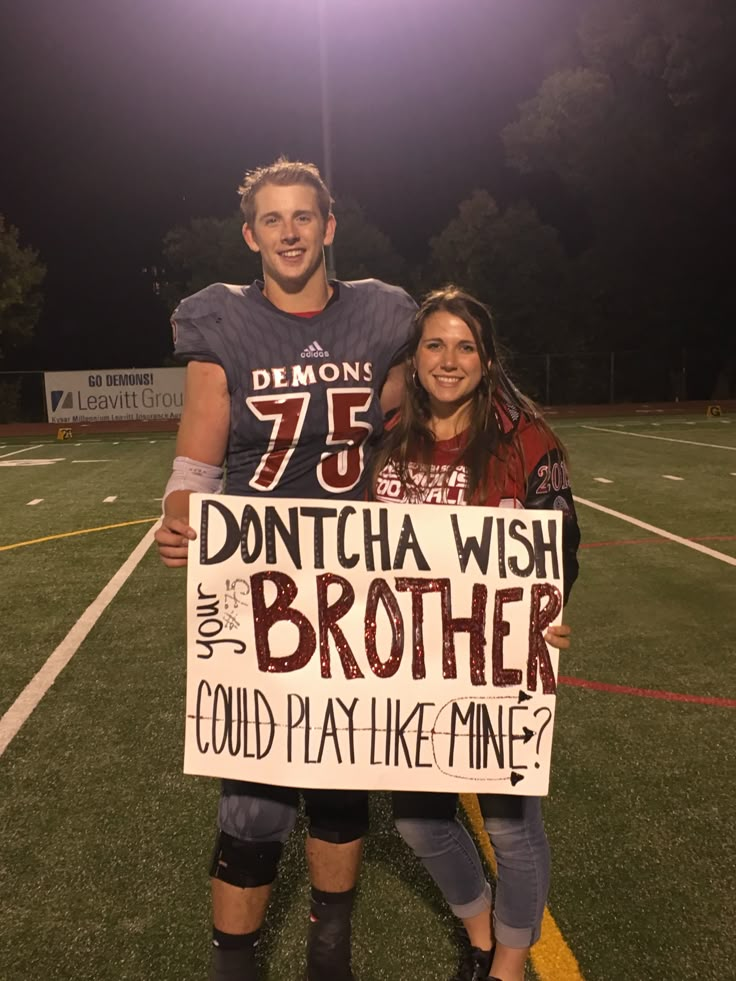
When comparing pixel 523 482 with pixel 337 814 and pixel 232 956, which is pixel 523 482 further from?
pixel 232 956

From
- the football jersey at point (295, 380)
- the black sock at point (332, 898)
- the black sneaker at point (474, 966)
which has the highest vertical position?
the football jersey at point (295, 380)

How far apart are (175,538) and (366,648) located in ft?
1.67

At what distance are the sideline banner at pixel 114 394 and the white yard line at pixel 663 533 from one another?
1908 cm

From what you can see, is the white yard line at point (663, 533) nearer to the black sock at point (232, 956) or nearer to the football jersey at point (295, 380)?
the football jersey at point (295, 380)

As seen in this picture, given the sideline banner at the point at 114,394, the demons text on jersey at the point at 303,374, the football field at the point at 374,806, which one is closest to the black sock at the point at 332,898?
the football field at the point at 374,806

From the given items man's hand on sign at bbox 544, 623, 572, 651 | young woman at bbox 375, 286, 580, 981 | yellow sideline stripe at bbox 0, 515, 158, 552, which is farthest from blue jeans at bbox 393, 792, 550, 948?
yellow sideline stripe at bbox 0, 515, 158, 552

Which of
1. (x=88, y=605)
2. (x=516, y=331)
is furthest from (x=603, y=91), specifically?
(x=88, y=605)

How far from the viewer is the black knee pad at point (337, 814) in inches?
78.7

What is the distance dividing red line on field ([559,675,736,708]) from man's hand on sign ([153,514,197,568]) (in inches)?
111

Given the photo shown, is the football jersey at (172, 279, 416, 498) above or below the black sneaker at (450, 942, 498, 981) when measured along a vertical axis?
above

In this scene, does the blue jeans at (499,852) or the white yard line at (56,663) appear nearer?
the blue jeans at (499,852)

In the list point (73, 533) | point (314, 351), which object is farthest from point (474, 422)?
point (73, 533)

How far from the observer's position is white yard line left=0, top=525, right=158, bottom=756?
3.81 m

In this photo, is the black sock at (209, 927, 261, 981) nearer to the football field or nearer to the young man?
the young man
